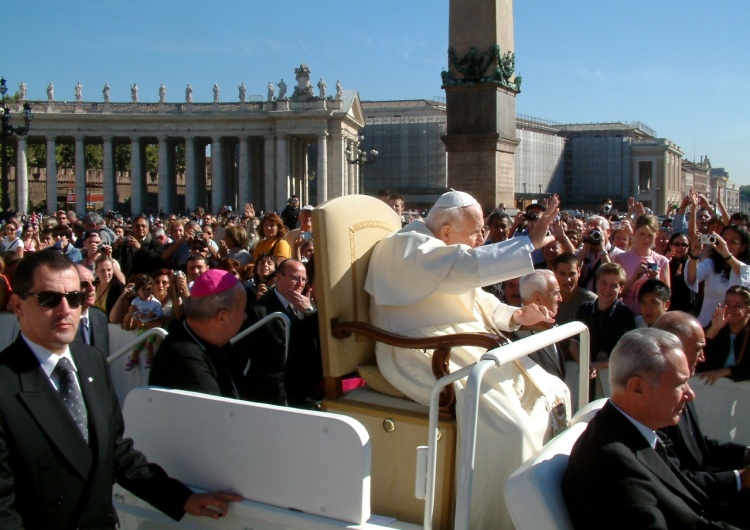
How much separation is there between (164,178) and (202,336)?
75.6 metres

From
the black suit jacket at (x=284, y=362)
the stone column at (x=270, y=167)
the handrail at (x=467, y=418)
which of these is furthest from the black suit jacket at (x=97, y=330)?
the stone column at (x=270, y=167)

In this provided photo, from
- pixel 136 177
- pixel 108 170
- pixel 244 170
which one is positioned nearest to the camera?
pixel 136 177

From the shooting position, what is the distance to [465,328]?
161 inches

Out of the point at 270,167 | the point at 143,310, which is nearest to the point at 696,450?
the point at 143,310

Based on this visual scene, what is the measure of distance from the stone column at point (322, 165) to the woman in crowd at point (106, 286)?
65634 millimetres

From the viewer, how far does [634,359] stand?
2807 millimetres

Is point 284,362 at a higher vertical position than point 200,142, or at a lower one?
lower

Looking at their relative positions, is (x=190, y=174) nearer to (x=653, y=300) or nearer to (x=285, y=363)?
(x=285, y=363)

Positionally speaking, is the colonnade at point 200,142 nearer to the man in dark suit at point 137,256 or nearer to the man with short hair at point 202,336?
the man in dark suit at point 137,256

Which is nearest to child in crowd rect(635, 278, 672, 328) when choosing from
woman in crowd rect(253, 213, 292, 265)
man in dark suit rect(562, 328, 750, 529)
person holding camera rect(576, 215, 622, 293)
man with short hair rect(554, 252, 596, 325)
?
man with short hair rect(554, 252, 596, 325)

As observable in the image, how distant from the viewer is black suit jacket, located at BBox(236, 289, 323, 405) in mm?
5102

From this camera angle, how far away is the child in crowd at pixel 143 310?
626 cm

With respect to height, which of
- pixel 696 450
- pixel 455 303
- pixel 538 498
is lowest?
pixel 696 450

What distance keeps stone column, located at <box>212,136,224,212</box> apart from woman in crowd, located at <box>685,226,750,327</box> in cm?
7076
